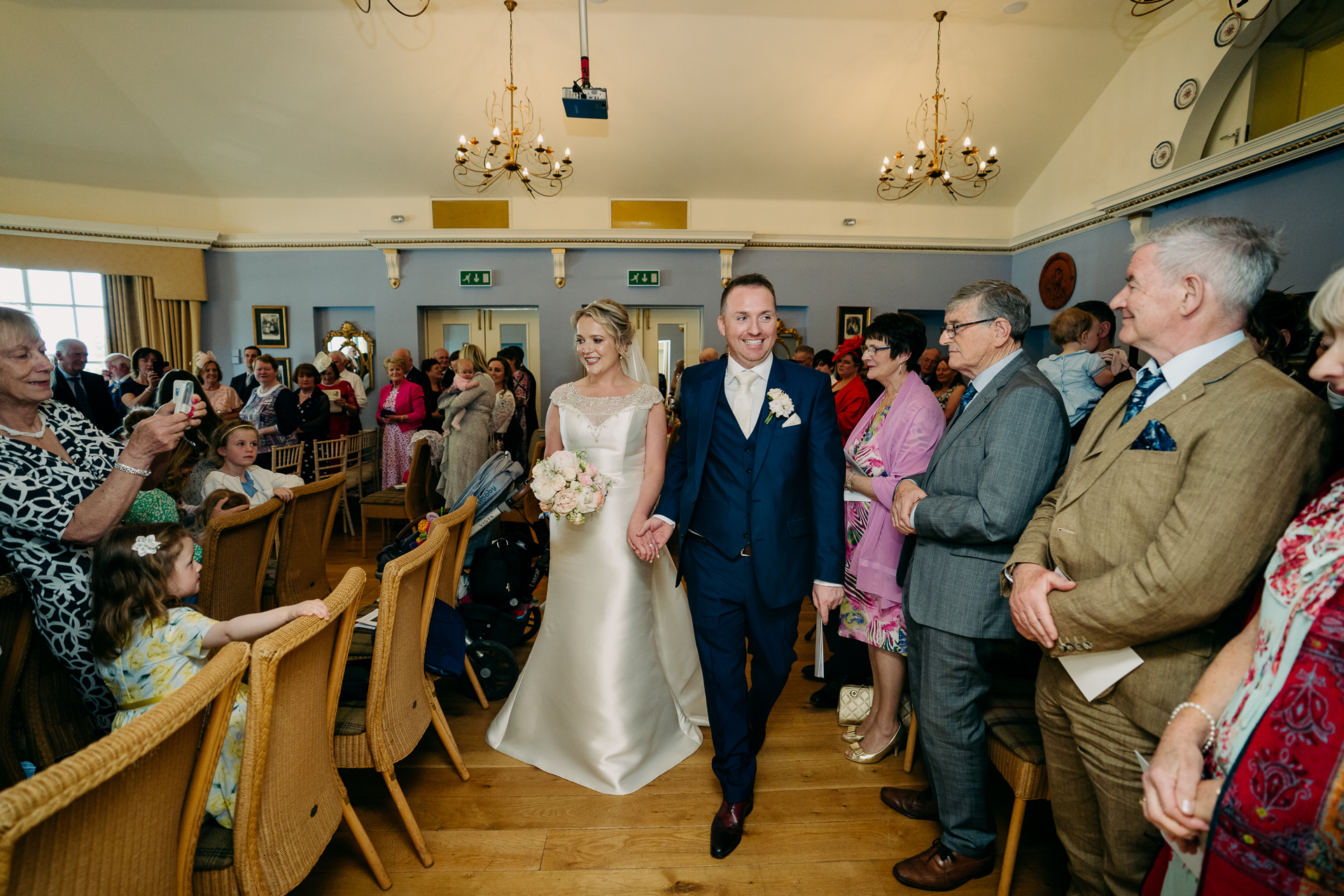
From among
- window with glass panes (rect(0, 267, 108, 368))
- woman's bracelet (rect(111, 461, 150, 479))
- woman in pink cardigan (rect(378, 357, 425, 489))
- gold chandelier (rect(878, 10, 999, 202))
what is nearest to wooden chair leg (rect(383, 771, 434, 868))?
woman's bracelet (rect(111, 461, 150, 479))

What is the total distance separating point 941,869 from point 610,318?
2.23m

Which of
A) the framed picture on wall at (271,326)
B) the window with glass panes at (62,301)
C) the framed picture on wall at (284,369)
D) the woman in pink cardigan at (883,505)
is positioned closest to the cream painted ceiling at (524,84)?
the window with glass panes at (62,301)

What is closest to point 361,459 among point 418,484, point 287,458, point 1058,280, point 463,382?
point 287,458

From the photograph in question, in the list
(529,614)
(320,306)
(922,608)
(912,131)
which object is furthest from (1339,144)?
(320,306)

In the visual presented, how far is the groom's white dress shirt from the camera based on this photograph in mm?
1978

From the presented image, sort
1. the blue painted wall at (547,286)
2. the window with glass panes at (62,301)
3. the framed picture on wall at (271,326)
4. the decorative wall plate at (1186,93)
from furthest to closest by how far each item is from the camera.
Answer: the framed picture on wall at (271,326), the blue painted wall at (547,286), the window with glass panes at (62,301), the decorative wall plate at (1186,93)

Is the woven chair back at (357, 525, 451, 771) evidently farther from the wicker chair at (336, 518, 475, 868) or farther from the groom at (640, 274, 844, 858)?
A: the groom at (640, 274, 844, 858)

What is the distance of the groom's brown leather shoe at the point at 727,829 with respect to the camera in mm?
1942

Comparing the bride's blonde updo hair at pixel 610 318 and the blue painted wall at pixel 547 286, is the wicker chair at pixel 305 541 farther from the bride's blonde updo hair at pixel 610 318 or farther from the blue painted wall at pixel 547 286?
the blue painted wall at pixel 547 286

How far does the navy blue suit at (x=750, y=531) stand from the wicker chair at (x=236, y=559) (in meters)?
1.80

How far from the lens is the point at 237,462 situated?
3.11 m

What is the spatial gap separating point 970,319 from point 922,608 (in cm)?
90

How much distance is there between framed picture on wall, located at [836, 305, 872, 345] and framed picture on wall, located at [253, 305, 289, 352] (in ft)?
26.0

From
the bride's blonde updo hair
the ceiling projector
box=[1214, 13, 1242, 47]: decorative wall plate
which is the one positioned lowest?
the bride's blonde updo hair
